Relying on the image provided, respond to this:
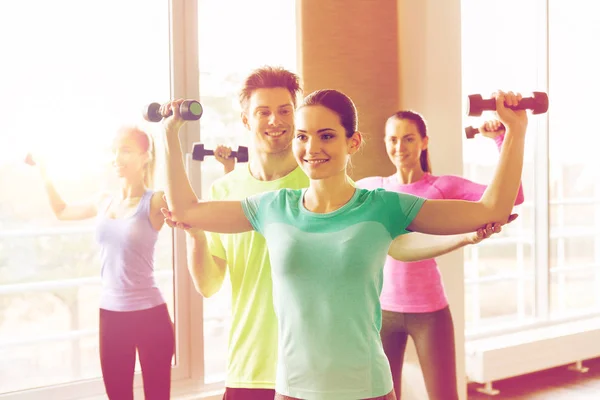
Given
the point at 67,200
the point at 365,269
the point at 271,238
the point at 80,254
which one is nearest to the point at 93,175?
the point at 67,200

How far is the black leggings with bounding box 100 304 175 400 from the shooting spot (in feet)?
5.78

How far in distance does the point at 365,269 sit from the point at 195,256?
0.49 metres

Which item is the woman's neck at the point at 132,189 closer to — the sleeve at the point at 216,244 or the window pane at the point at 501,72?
the sleeve at the point at 216,244

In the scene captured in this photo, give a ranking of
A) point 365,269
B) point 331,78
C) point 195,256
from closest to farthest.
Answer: point 365,269 → point 195,256 → point 331,78

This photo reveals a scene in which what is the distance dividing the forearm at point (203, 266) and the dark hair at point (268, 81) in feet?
1.22

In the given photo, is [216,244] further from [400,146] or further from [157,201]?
[400,146]

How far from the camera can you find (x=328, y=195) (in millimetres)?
1359

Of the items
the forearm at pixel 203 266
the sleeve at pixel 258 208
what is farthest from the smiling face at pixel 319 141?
the forearm at pixel 203 266

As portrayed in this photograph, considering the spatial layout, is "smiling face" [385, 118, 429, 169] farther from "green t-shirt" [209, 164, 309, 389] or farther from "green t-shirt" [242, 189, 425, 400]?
"green t-shirt" [242, 189, 425, 400]

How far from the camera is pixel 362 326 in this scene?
1.30 m

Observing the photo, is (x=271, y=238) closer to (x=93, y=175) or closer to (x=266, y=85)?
(x=266, y=85)

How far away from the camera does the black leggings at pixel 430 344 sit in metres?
2.23

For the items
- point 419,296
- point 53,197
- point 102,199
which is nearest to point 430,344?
point 419,296

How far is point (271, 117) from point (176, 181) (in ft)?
1.13
